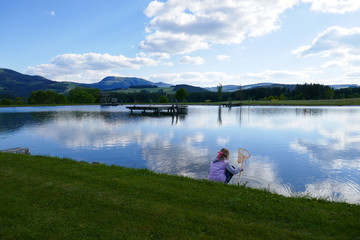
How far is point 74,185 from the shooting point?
7.52 meters

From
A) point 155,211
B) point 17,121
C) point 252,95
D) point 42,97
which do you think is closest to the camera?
point 155,211

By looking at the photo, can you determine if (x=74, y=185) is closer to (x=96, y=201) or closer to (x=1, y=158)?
(x=96, y=201)

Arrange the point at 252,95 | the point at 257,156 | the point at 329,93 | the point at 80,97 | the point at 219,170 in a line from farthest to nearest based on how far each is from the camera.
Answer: the point at 252,95, the point at 80,97, the point at 329,93, the point at 257,156, the point at 219,170

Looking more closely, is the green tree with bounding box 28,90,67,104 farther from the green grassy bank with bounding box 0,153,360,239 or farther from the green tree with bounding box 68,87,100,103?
the green grassy bank with bounding box 0,153,360,239

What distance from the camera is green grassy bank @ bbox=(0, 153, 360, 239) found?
4910mm

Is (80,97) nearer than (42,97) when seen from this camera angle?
No

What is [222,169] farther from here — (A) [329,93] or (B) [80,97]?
(A) [329,93]

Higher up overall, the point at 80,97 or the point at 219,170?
the point at 80,97

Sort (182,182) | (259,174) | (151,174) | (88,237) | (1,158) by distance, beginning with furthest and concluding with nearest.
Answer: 1. (259,174)
2. (1,158)
3. (151,174)
4. (182,182)
5. (88,237)

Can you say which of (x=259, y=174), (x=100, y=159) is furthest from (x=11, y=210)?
(x=259, y=174)

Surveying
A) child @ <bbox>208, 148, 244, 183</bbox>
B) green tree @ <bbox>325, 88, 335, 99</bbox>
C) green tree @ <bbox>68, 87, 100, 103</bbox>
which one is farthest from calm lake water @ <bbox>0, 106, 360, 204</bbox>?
green tree @ <bbox>325, 88, 335, 99</bbox>

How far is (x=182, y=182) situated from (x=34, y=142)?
2016 centimetres

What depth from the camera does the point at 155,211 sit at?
5793 millimetres

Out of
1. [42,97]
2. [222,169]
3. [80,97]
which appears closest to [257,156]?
[222,169]
